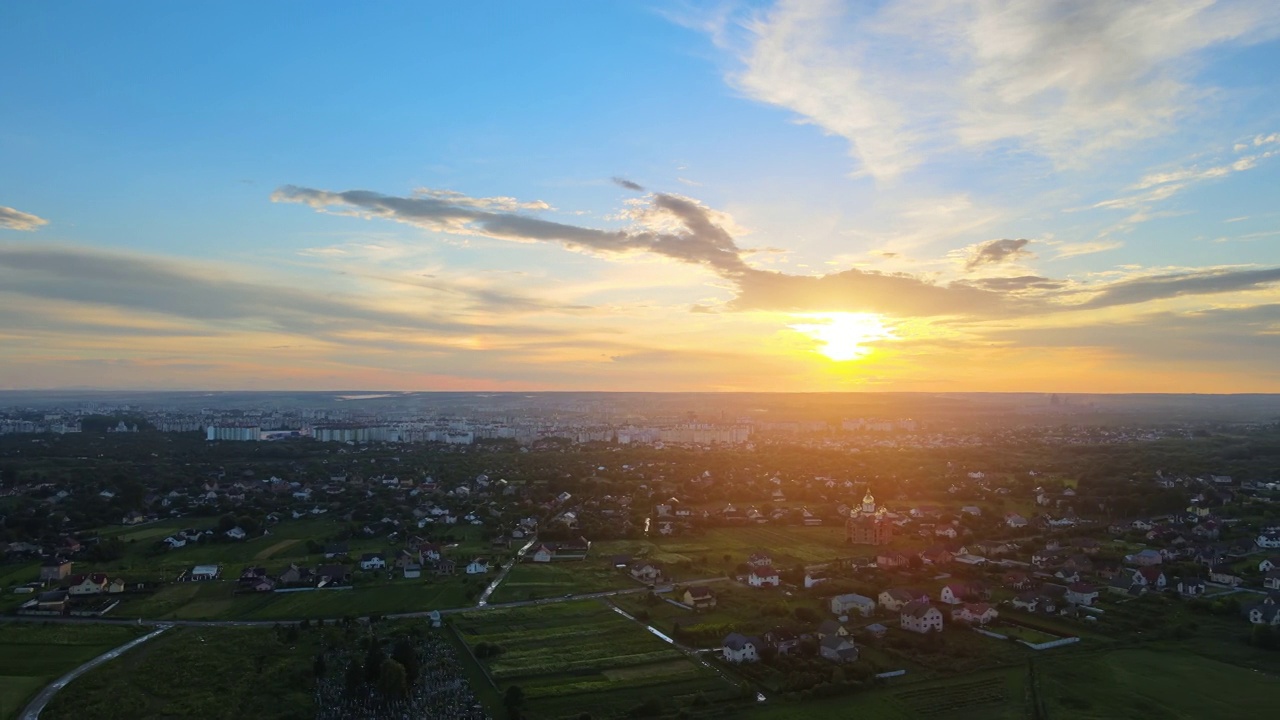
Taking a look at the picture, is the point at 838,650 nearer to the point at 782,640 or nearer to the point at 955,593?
the point at 782,640

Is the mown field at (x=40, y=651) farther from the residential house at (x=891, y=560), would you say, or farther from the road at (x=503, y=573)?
the residential house at (x=891, y=560)

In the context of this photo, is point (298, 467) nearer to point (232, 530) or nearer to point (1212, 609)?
point (232, 530)

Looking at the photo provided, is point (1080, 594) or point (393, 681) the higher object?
point (1080, 594)

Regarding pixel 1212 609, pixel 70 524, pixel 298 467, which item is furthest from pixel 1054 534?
pixel 298 467

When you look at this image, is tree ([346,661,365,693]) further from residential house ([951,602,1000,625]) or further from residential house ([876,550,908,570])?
residential house ([876,550,908,570])

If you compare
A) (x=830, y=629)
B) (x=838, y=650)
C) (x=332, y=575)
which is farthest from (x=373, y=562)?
(x=838, y=650)

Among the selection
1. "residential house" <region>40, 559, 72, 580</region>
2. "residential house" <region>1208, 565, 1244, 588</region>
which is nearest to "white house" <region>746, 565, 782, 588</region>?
"residential house" <region>1208, 565, 1244, 588</region>

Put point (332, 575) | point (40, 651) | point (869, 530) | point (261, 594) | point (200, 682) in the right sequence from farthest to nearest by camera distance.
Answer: point (869, 530) < point (332, 575) < point (261, 594) < point (40, 651) < point (200, 682)
